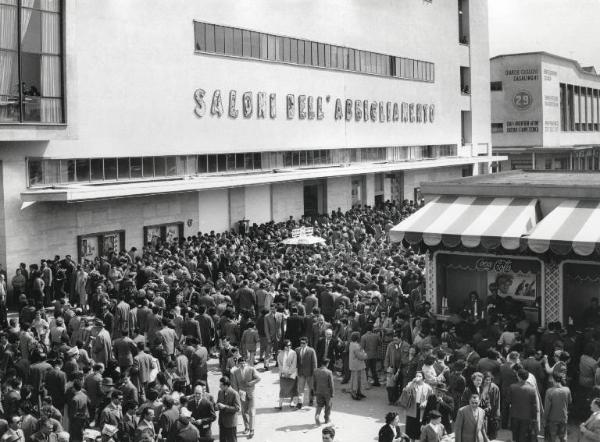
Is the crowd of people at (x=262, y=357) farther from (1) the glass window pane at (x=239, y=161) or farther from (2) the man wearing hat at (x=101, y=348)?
(1) the glass window pane at (x=239, y=161)

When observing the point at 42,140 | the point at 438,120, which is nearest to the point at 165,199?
the point at 42,140

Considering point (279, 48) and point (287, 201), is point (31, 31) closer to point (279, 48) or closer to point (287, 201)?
point (279, 48)

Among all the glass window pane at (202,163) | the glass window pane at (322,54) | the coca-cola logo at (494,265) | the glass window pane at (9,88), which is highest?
the glass window pane at (322,54)

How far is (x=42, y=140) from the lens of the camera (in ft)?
86.0

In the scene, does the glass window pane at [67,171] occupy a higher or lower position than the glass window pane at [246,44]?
lower

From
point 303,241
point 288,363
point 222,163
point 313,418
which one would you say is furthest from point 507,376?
point 222,163

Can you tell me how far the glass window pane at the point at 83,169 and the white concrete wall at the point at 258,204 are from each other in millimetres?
10481

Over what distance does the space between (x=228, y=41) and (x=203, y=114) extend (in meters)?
4.12

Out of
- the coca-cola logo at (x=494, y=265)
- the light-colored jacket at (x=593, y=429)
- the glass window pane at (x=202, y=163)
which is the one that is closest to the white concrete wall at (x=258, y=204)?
the glass window pane at (x=202, y=163)

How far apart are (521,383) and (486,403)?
0.68m

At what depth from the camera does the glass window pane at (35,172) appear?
27000 mm

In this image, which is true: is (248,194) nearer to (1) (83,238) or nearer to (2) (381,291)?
(1) (83,238)

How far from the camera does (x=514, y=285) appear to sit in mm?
18719

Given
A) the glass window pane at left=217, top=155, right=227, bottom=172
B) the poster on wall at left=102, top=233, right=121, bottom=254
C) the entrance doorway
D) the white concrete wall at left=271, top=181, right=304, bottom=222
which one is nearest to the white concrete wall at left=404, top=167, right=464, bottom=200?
the entrance doorway
